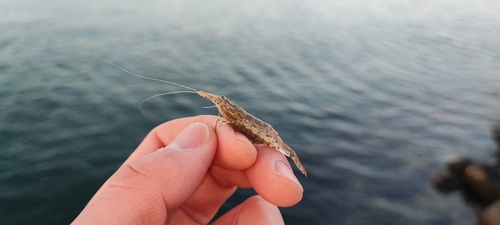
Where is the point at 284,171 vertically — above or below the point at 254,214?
above

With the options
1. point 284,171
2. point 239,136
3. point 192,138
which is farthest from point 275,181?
point 192,138

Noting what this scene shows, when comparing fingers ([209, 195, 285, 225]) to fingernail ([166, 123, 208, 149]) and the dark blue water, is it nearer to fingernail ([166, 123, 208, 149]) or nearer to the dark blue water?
fingernail ([166, 123, 208, 149])

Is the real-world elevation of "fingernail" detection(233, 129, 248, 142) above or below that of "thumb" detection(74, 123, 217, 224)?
above

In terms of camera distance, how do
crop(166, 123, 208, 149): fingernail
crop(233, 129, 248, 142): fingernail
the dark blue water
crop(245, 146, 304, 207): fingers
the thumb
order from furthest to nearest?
1. the dark blue water
2. crop(233, 129, 248, 142): fingernail
3. crop(245, 146, 304, 207): fingers
4. crop(166, 123, 208, 149): fingernail
5. the thumb

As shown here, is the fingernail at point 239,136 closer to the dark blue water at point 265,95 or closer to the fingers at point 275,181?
the fingers at point 275,181

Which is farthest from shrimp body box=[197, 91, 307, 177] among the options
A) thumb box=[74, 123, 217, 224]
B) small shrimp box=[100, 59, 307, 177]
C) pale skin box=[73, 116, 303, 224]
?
thumb box=[74, 123, 217, 224]

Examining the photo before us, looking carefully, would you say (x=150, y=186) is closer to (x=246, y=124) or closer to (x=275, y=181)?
(x=275, y=181)

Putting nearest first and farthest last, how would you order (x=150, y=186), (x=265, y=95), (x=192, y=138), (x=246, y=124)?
(x=150, y=186)
(x=192, y=138)
(x=246, y=124)
(x=265, y=95)
